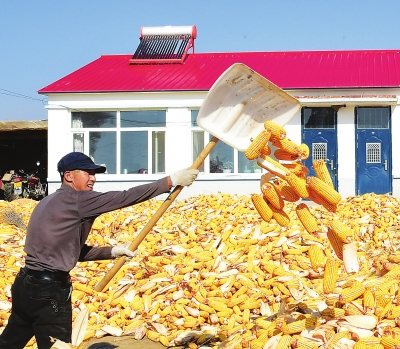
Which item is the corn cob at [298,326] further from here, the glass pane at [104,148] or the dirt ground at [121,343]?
the glass pane at [104,148]

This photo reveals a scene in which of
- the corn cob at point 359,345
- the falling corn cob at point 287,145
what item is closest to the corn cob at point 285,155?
the falling corn cob at point 287,145

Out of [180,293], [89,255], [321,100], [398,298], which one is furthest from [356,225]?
[321,100]

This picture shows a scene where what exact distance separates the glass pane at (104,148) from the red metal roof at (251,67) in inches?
60.5

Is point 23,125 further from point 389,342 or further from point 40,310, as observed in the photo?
point 389,342

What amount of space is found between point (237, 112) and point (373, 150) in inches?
551

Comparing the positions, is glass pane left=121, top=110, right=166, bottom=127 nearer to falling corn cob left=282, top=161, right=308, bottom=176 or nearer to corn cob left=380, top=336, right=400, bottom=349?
falling corn cob left=282, top=161, right=308, bottom=176

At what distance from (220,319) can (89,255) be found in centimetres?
203

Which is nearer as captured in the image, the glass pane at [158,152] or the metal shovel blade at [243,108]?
the metal shovel blade at [243,108]

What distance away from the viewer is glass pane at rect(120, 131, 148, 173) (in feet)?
60.5

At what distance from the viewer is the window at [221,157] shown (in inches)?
714

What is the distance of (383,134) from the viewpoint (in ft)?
57.4

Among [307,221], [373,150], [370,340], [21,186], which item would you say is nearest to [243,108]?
Answer: [307,221]

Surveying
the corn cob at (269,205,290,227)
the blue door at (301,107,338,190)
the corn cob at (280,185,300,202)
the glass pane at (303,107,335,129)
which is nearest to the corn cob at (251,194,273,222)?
the corn cob at (269,205,290,227)

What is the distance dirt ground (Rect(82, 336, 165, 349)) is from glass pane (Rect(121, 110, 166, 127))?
12.8 meters
